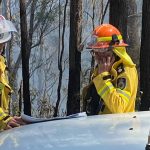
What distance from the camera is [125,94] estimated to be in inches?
148

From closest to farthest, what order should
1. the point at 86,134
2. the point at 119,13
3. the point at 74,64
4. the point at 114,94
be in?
the point at 86,134
the point at 114,94
the point at 119,13
the point at 74,64

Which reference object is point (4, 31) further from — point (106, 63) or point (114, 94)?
point (114, 94)

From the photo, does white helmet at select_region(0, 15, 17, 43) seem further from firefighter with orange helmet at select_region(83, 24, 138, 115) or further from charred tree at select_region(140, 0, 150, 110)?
charred tree at select_region(140, 0, 150, 110)

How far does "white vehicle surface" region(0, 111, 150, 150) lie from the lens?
2039 millimetres

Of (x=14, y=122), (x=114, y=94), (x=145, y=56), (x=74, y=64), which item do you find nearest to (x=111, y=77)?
(x=114, y=94)

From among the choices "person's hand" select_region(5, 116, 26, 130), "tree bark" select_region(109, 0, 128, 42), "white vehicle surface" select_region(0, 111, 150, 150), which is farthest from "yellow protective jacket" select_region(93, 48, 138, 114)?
"tree bark" select_region(109, 0, 128, 42)

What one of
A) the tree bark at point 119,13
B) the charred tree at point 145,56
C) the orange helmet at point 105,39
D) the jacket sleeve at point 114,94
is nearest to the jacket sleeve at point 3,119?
the jacket sleeve at point 114,94

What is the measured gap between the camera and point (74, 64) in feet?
37.4

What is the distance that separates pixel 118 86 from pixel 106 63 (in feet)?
0.80

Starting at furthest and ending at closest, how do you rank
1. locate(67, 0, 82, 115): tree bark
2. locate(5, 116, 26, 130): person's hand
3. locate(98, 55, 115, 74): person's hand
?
locate(67, 0, 82, 115): tree bark, locate(98, 55, 115, 74): person's hand, locate(5, 116, 26, 130): person's hand

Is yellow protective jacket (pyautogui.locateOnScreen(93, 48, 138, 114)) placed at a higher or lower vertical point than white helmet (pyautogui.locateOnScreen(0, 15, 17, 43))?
lower

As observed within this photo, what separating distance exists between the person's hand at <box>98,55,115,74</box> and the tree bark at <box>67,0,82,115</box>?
7.38 metres

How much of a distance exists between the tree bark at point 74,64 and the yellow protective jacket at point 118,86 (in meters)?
7.42

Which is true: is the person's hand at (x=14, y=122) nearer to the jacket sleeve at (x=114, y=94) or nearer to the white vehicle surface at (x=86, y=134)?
the jacket sleeve at (x=114, y=94)
